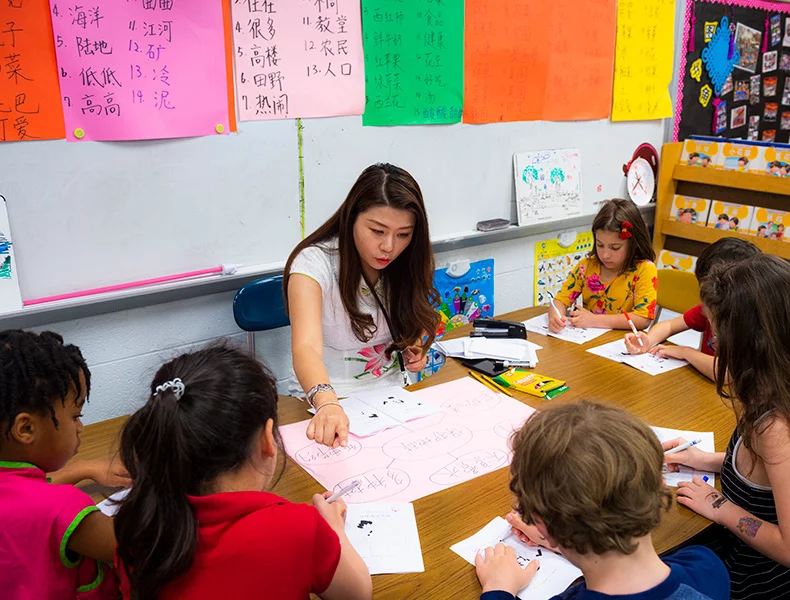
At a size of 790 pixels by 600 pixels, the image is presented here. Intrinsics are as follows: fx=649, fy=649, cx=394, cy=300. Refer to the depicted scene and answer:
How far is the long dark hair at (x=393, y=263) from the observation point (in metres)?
1.72

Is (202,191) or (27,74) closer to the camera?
(27,74)

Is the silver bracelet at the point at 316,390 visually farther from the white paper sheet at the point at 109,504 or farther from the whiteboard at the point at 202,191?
the whiteboard at the point at 202,191

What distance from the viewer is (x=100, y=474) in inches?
52.1

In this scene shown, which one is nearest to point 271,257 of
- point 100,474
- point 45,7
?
point 45,7

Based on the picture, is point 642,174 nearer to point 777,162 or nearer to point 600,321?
point 777,162

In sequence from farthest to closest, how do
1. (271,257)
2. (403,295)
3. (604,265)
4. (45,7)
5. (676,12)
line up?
(676,12)
(604,265)
(271,257)
(403,295)
(45,7)

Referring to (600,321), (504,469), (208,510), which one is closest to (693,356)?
(600,321)

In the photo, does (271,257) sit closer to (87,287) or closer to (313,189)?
(313,189)

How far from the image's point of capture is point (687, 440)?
59.7 inches

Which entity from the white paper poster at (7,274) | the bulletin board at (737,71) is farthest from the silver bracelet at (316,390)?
the bulletin board at (737,71)

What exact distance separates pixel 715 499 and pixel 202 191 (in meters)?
1.72

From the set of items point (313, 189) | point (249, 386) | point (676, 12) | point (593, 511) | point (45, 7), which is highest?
point (676, 12)

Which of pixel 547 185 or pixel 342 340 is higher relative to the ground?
pixel 547 185

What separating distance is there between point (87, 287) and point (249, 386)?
4.33 feet
